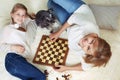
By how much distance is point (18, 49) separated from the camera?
1.95 meters

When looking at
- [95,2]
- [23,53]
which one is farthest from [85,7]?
[23,53]

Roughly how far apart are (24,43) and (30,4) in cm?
42

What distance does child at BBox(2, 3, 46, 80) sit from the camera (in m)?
1.87

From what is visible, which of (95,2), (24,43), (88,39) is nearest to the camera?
(88,39)

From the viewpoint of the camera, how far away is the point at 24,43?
6.56 feet

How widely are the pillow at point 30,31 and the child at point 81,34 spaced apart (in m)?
0.15

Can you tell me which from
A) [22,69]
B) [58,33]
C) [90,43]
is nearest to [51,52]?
[58,33]

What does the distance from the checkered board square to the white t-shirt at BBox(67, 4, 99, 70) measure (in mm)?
110

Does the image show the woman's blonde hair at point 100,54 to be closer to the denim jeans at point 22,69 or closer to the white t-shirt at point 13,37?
the denim jeans at point 22,69

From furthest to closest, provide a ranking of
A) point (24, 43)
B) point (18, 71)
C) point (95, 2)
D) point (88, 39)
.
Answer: point (95, 2) < point (24, 43) < point (18, 71) < point (88, 39)

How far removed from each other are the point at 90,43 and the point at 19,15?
60 centimetres

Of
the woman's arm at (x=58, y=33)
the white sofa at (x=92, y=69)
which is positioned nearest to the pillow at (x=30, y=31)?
the white sofa at (x=92, y=69)

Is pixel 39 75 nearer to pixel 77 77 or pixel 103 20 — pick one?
pixel 77 77

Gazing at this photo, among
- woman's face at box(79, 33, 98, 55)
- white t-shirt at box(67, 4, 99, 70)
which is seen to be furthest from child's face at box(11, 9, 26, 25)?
woman's face at box(79, 33, 98, 55)
